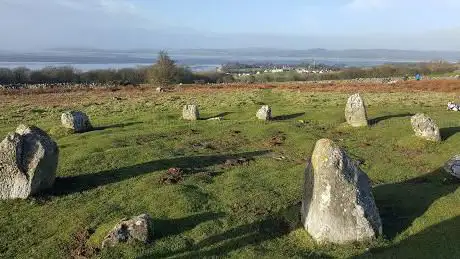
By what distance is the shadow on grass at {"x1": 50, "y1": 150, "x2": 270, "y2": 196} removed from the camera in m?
25.2

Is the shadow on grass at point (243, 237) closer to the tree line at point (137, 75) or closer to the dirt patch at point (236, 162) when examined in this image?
the dirt patch at point (236, 162)

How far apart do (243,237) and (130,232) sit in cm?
439

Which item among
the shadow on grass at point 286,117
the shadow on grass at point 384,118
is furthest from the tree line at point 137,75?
the shadow on grass at point 384,118

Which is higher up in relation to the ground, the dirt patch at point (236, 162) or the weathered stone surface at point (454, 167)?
the weathered stone surface at point (454, 167)

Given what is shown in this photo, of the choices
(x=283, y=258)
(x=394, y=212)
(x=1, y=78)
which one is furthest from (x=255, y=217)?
(x=1, y=78)

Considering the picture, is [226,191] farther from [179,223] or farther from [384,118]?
[384,118]

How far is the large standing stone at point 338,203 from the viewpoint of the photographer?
63.0 feet

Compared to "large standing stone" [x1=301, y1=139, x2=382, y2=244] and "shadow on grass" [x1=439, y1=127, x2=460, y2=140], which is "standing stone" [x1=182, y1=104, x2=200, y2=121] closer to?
"shadow on grass" [x1=439, y1=127, x2=460, y2=140]

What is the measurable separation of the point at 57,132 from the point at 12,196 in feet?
54.2

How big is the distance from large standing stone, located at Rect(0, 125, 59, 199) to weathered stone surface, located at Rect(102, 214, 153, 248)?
665cm

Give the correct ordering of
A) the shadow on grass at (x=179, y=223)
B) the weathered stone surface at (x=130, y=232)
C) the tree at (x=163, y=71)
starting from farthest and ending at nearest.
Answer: the tree at (x=163, y=71) → the shadow on grass at (x=179, y=223) → the weathered stone surface at (x=130, y=232)

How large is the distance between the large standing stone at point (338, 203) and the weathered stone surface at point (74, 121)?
25301 mm

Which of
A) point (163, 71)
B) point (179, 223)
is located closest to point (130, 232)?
point (179, 223)

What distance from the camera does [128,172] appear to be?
90.1 feet
